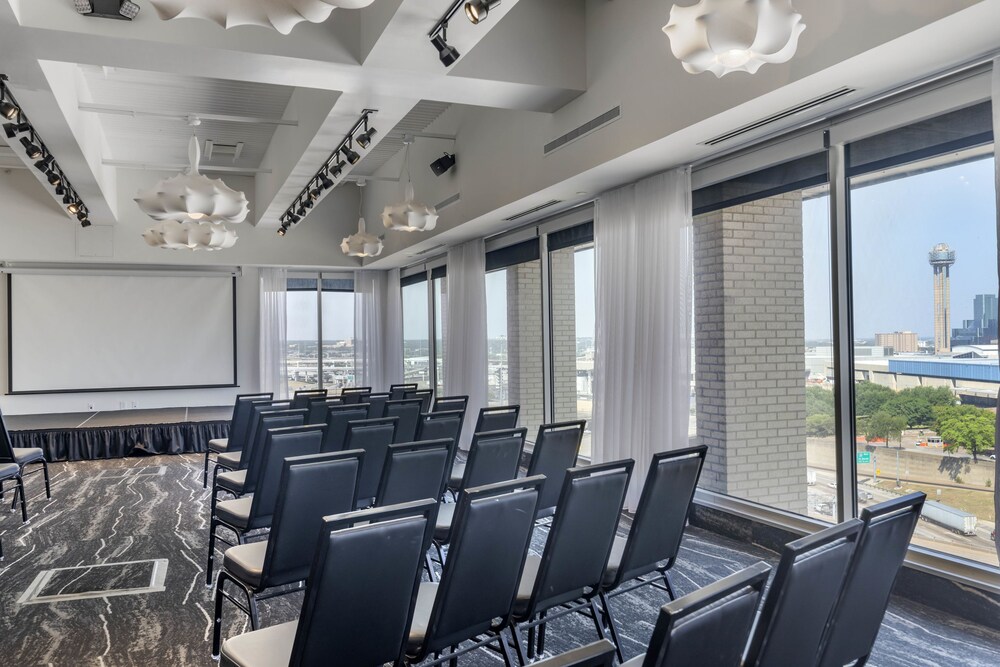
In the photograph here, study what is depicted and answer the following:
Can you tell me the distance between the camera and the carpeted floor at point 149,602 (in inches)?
120

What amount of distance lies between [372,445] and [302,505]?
1.35m

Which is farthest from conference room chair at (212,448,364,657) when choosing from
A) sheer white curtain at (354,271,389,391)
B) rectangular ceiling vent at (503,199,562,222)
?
sheer white curtain at (354,271,389,391)

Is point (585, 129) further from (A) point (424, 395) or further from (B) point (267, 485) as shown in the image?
(B) point (267, 485)

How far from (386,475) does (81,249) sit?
887cm

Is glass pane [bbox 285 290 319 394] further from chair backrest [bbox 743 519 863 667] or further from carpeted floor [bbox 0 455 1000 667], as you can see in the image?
chair backrest [bbox 743 519 863 667]

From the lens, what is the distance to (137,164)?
724 centimetres

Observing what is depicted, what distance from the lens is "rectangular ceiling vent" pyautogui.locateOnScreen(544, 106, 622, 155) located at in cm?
469

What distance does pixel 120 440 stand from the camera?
870cm

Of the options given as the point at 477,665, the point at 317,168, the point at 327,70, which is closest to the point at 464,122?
the point at 317,168

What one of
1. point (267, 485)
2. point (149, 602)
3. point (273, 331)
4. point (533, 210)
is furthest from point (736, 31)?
point (273, 331)

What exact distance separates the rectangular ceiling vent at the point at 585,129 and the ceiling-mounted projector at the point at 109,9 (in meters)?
2.90

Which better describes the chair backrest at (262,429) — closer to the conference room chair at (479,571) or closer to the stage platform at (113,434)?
the conference room chair at (479,571)

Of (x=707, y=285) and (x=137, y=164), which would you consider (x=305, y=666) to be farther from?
(x=137, y=164)

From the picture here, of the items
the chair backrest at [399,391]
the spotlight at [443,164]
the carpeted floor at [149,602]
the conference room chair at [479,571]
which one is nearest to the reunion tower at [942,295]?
the carpeted floor at [149,602]
